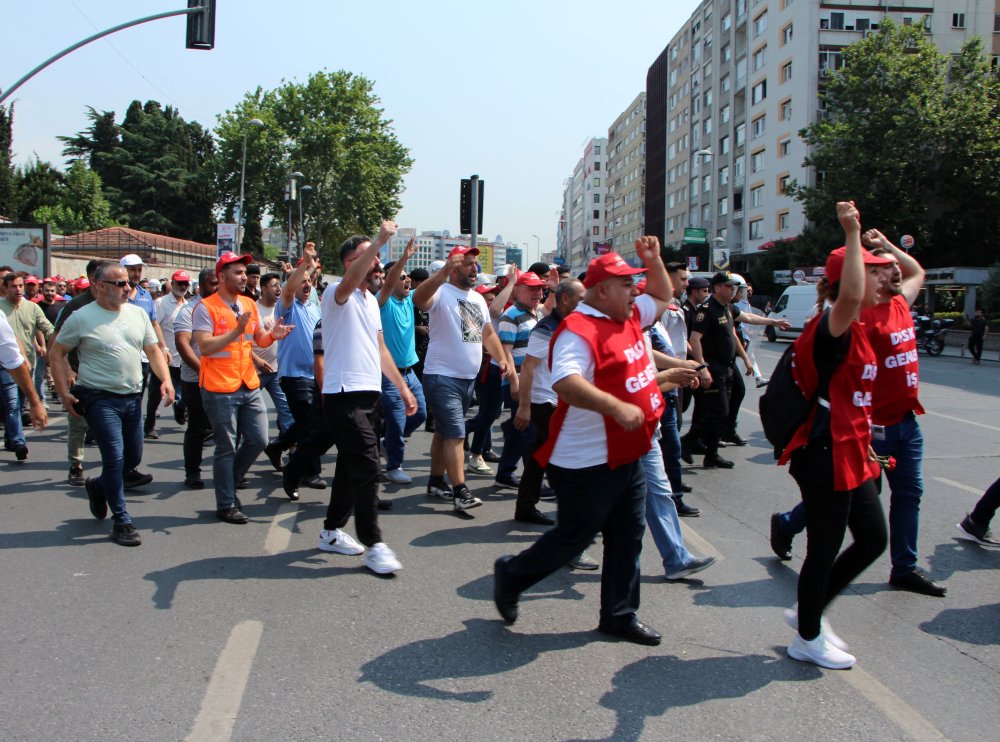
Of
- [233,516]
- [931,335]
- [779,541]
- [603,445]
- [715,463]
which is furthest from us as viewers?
[931,335]

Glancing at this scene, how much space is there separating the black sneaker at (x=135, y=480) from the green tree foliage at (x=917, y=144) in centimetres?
3763

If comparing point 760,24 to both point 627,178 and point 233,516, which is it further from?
point 233,516

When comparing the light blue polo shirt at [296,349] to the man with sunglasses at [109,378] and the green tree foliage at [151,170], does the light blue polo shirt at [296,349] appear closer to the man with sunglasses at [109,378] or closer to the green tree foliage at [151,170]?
the man with sunglasses at [109,378]

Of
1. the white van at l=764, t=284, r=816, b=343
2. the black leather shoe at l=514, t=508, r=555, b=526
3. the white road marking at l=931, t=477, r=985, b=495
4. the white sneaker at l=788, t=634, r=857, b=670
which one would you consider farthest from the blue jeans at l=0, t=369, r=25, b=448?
the white van at l=764, t=284, r=816, b=343

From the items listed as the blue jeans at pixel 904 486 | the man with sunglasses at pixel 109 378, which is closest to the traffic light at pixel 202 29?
the man with sunglasses at pixel 109 378

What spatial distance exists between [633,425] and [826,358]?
0.84 meters

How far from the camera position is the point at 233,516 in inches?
229

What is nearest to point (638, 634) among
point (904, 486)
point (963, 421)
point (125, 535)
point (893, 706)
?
point (893, 706)

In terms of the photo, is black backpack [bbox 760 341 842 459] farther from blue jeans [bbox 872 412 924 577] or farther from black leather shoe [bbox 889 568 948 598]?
black leather shoe [bbox 889 568 948 598]

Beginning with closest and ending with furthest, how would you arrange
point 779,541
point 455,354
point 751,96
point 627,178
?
point 779,541 → point 455,354 → point 751,96 → point 627,178

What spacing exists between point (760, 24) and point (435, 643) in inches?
2344

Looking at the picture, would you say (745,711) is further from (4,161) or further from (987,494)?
(4,161)

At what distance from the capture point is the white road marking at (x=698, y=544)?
5.23 m

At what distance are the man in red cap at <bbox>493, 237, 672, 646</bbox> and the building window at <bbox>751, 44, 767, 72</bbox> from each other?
2245 inches
